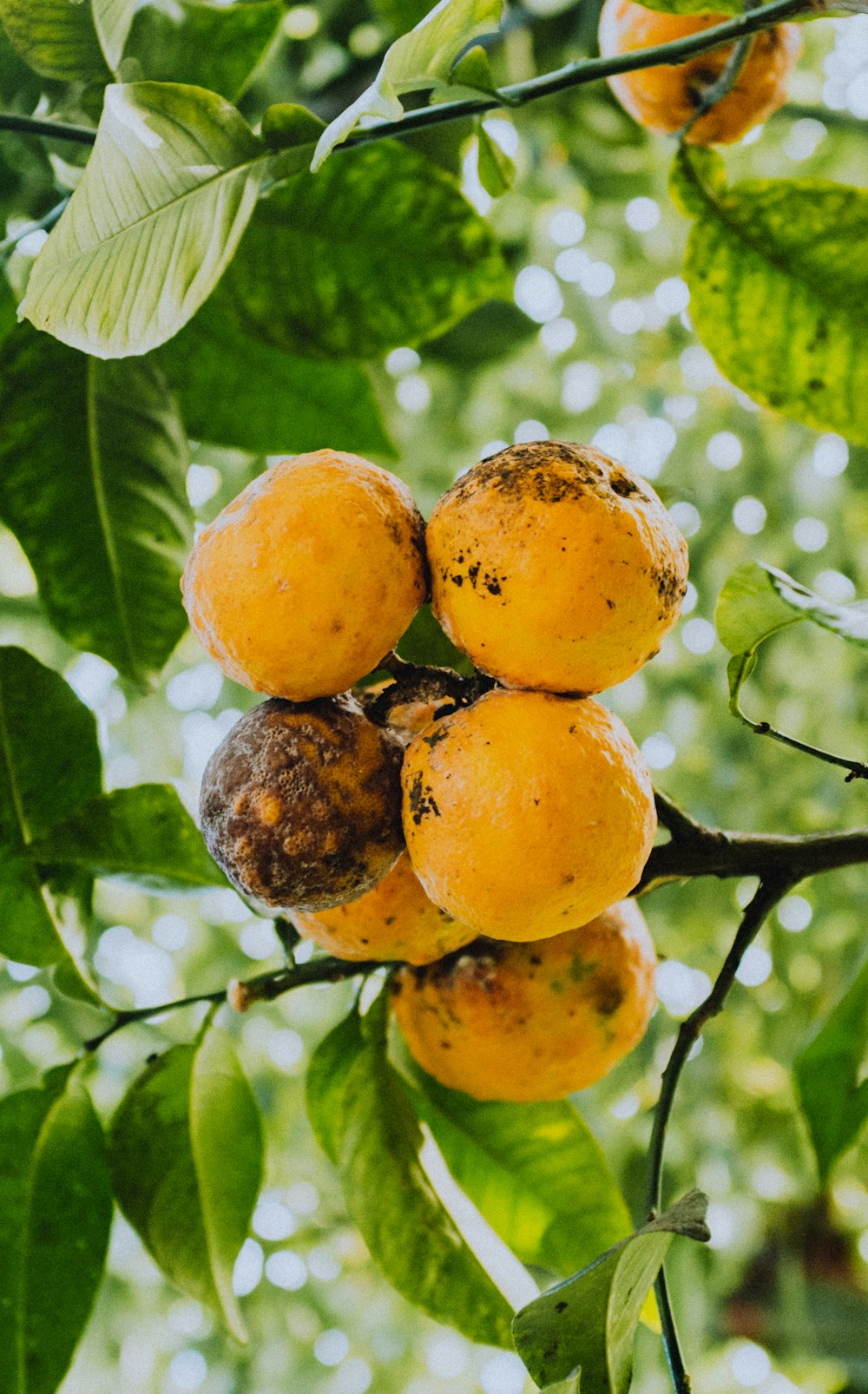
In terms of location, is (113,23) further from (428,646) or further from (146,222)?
(428,646)

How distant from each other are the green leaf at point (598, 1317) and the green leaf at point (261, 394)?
2.33 feet

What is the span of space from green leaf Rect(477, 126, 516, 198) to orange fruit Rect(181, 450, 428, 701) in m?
0.35

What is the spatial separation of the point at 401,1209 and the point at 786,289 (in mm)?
726

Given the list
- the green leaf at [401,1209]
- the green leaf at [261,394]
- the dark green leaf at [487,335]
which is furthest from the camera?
the dark green leaf at [487,335]

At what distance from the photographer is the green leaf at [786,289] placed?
2.78ft

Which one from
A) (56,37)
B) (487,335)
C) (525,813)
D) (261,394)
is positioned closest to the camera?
(525,813)

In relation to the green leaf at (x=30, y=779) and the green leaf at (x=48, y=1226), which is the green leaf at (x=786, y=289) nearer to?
the green leaf at (x=30, y=779)

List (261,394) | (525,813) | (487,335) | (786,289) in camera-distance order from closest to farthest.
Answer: (525,813) → (786,289) → (261,394) → (487,335)

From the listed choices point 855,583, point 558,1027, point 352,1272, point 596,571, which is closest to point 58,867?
point 558,1027

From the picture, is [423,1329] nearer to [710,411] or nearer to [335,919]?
[710,411]

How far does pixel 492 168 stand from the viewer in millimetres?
833

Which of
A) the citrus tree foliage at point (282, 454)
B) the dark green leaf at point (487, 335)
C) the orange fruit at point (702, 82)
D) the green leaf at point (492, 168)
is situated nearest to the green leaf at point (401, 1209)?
the citrus tree foliage at point (282, 454)

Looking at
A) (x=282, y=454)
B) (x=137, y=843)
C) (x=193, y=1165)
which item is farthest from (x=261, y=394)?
(x=193, y=1165)

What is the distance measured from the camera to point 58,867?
2.81ft
